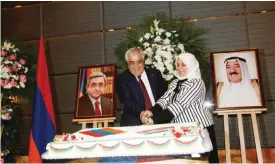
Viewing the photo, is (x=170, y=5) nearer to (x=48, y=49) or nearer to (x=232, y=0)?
(x=232, y=0)

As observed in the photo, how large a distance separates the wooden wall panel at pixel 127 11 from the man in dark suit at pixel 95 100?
36.4 inches

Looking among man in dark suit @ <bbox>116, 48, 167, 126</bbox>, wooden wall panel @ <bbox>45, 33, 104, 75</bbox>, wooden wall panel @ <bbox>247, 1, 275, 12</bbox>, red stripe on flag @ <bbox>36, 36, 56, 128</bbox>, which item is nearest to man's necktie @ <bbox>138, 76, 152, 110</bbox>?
man in dark suit @ <bbox>116, 48, 167, 126</bbox>

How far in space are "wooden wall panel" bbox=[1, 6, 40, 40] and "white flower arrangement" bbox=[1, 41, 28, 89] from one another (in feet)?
1.98

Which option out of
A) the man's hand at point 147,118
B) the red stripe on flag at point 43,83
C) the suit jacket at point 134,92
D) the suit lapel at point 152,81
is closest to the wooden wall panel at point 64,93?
the red stripe on flag at point 43,83

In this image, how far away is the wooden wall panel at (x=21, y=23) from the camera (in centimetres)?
451

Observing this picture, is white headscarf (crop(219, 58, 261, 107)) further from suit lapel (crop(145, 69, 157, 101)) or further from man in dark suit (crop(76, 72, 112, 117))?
man in dark suit (crop(76, 72, 112, 117))

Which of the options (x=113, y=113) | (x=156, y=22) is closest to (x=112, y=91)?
(x=113, y=113)

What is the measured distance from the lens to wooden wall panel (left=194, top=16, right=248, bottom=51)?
381cm

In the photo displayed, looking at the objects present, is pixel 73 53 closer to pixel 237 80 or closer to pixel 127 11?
pixel 127 11

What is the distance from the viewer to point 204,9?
3.97 meters

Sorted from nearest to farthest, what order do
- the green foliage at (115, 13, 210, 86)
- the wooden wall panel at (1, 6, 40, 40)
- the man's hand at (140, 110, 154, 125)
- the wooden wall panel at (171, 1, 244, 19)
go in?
the man's hand at (140, 110, 154, 125) → the green foliage at (115, 13, 210, 86) → the wooden wall panel at (171, 1, 244, 19) → the wooden wall panel at (1, 6, 40, 40)

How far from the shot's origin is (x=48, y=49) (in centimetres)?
441

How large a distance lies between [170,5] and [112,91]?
148 centimetres

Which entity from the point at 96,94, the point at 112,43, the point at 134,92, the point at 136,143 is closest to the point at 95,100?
the point at 96,94
